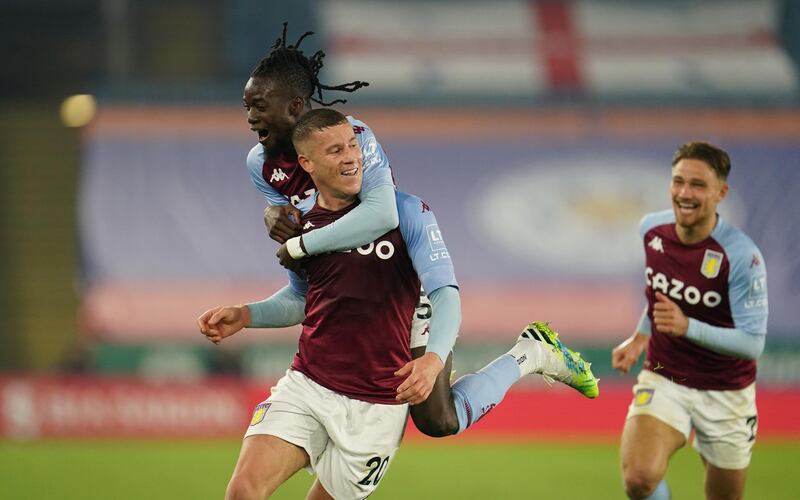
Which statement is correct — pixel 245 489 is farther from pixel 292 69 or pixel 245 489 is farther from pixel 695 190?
pixel 695 190

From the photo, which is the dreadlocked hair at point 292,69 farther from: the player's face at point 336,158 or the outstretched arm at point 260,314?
the outstretched arm at point 260,314

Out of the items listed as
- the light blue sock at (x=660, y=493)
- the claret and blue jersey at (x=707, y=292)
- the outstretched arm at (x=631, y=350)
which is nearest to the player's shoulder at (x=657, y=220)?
the claret and blue jersey at (x=707, y=292)

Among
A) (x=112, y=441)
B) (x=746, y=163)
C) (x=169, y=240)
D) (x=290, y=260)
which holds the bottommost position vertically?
(x=112, y=441)

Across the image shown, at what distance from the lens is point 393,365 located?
5.30 meters

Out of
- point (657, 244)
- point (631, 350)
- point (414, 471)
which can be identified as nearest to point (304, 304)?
point (631, 350)

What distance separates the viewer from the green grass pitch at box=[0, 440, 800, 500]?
9375mm

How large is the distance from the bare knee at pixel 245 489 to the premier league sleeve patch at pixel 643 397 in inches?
91.3

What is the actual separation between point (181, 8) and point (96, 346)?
25.6ft

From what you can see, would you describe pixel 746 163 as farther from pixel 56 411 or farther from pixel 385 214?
pixel 385 214

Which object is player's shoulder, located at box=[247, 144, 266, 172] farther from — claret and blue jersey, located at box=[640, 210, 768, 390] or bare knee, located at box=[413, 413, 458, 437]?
claret and blue jersey, located at box=[640, 210, 768, 390]

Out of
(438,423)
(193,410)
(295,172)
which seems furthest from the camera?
(193,410)

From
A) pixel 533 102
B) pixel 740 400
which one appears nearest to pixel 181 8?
pixel 533 102

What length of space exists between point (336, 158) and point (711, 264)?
2233 mm

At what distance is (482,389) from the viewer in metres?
5.57
